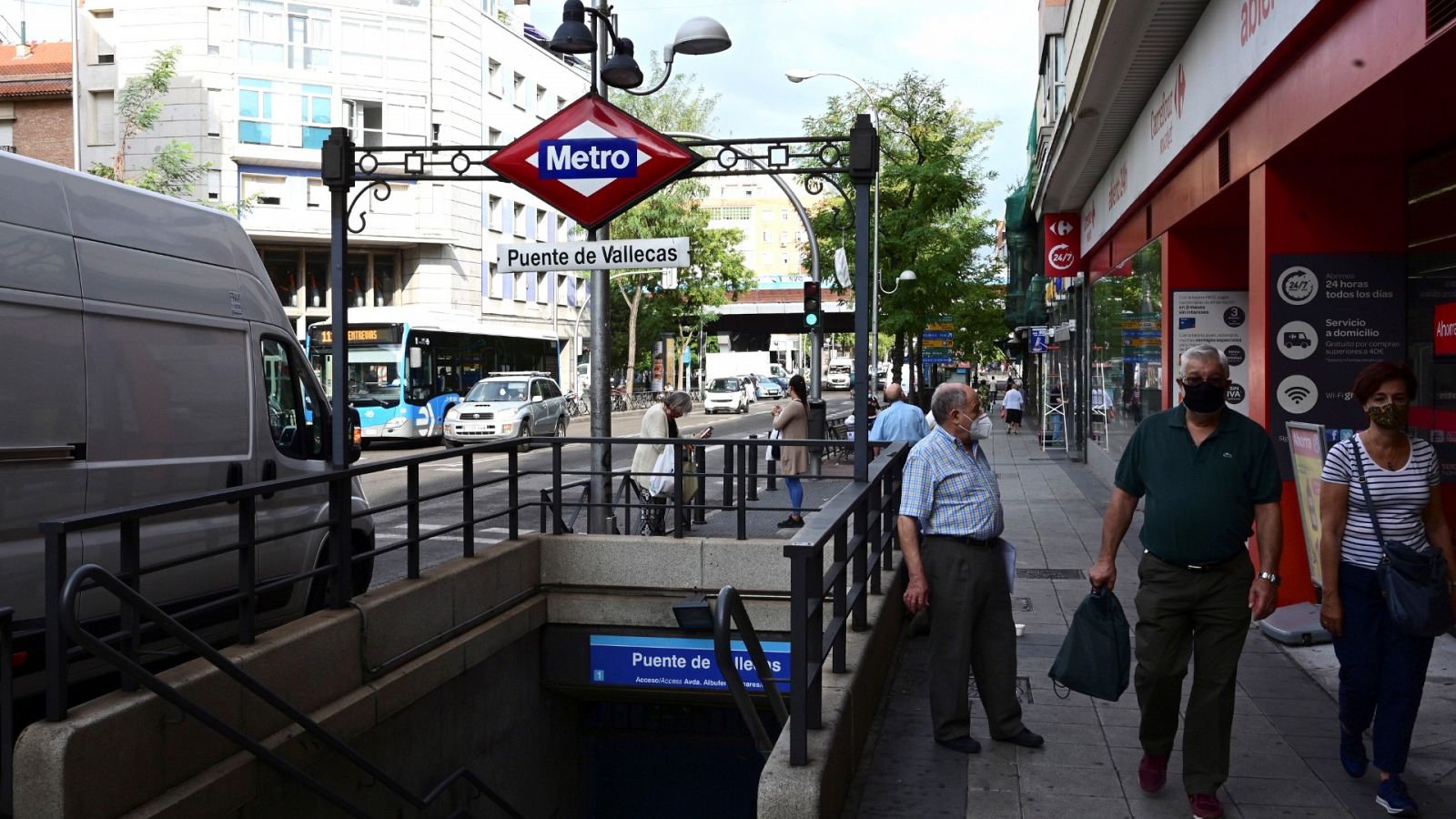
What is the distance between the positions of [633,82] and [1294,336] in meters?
5.36

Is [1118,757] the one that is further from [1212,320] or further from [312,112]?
[312,112]

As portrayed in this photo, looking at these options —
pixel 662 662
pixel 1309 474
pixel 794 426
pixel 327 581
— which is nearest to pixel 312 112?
pixel 794 426

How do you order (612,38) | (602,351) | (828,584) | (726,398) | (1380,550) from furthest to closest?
(726,398) < (602,351) < (612,38) < (828,584) < (1380,550)

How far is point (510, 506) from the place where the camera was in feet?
31.2

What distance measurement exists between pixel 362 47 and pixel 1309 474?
41617 mm

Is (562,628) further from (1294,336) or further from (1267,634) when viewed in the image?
(1294,336)

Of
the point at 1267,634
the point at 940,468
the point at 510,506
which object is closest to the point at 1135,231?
the point at 1267,634

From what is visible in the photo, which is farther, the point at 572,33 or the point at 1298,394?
the point at 572,33

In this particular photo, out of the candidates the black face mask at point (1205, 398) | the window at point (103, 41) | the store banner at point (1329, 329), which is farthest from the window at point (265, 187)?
the black face mask at point (1205, 398)

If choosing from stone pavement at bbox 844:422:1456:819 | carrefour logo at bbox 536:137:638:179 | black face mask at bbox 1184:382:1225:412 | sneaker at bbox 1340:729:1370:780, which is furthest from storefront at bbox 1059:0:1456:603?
carrefour logo at bbox 536:137:638:179

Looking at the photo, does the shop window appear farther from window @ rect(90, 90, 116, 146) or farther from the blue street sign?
window @ rect(90, 90, 116, 146)

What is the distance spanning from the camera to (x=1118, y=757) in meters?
5.85

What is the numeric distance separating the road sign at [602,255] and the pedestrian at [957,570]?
3267 millimetres

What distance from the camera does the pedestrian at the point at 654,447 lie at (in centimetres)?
1236
